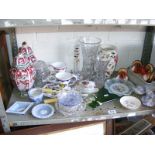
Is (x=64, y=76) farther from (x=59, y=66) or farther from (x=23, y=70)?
(x=23, y=70)

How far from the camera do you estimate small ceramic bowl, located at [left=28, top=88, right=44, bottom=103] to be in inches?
40.4

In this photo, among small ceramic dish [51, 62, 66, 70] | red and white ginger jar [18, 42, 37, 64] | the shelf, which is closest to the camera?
the shelf

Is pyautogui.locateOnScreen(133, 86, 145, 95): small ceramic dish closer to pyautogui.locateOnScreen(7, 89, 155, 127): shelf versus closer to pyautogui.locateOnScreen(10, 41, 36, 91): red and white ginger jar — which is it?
pyautogui.locateOnScreen(7, 89, 155, 127): shelf

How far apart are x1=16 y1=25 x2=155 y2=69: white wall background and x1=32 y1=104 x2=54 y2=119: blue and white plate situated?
0.34 m

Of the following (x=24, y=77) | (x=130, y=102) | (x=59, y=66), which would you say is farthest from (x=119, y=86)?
(x=24, y=77)

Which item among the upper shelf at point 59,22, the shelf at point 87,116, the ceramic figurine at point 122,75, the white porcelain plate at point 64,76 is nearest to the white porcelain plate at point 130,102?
the shelf at point 87,116

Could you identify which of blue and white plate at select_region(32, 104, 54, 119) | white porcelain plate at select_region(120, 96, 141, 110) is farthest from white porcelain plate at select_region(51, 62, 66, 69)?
white porcelain plate at select_region(120, 96, 141, 110)

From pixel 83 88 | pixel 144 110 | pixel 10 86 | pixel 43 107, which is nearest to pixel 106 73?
pixel 83 88

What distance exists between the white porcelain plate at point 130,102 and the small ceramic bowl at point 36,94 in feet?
1.25

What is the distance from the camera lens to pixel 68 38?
1.21m

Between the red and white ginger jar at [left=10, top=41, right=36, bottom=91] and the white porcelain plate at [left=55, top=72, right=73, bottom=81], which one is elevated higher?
the red and white ginger jar at [left=10, top=41, right=36, bottom=91]

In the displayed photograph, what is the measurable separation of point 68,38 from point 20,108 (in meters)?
0.46
